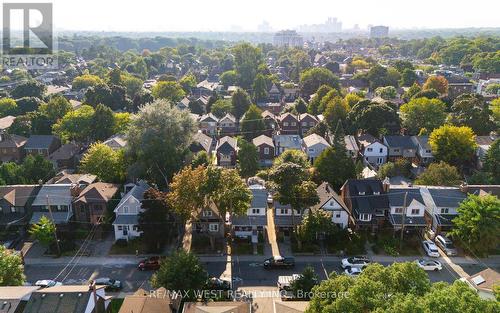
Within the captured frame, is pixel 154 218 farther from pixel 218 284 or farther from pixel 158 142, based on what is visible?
pixel 158 142

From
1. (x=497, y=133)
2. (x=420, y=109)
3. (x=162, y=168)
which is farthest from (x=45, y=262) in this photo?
(x=497, y=133)

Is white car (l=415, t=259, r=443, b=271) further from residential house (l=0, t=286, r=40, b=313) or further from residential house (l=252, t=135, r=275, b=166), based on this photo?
residential house (l=0, t=286, r=40, b=313)

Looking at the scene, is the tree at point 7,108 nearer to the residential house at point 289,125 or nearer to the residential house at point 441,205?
the residential house at point 289,125

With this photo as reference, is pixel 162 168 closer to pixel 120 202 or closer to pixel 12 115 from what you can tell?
→ pixel 120 202

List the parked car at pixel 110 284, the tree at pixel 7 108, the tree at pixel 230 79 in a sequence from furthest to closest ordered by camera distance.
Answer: the tree at pixel 230 79
the tree at pixel 7 108
the parked car at pixel 110 284

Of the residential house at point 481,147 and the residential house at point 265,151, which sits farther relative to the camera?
the residential house at point 265,151

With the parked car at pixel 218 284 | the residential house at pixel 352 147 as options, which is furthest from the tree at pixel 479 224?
the residential house at pixel 352 147

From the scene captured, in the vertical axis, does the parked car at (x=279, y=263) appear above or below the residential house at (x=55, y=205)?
below

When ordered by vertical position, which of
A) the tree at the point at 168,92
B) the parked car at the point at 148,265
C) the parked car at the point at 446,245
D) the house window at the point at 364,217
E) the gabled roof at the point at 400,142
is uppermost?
the tree at the point at 168,92
